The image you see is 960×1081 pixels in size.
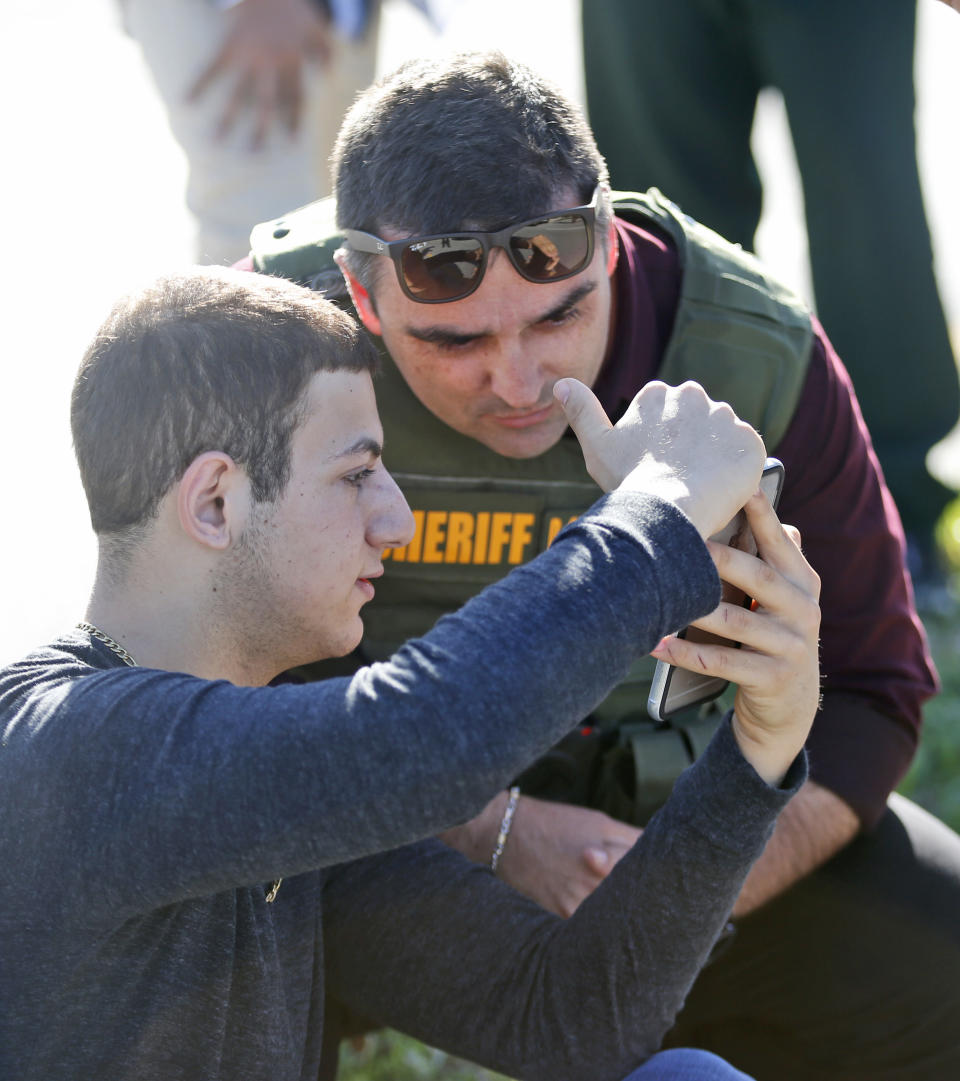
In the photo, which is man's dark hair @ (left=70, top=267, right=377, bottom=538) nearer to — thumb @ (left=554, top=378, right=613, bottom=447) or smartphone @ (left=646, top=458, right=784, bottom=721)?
thumb @ (left=554, top=378, right=613, bottom=447)

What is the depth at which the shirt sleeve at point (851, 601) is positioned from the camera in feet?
8.08

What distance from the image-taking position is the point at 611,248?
243cm

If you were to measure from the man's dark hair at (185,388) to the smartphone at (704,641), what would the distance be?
0.55 metres

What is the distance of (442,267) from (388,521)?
0.60m

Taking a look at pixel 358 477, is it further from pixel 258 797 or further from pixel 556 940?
pixel 556 940

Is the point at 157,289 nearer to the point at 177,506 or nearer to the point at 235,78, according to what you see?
the point at 177,506

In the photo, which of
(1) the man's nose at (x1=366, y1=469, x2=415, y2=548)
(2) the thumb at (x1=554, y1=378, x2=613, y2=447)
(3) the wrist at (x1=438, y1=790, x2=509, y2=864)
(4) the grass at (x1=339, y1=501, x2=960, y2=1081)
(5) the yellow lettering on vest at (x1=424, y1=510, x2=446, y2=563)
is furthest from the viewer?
(4) the grass at (x1=339, y1=501, x2=960, y2=1081)

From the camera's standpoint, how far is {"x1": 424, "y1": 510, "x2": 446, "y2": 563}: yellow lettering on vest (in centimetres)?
252

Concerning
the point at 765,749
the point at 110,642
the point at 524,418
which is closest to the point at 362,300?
the point at 524,418

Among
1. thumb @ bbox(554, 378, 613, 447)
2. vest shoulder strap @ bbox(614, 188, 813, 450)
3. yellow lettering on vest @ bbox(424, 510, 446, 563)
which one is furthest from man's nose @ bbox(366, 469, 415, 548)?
vest shoulder strap @ bbox(614, 188, 813, 450)

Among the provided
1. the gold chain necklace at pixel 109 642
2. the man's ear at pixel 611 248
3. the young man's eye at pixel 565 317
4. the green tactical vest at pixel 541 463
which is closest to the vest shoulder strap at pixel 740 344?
the green tactical vest at pixel 541 463

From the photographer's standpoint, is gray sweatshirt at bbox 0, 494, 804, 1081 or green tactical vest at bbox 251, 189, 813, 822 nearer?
gray sweatshirt at bbox 0, 494, 804, 1081

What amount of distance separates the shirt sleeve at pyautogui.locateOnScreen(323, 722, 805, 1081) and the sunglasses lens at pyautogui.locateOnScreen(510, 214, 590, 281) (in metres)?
0.82

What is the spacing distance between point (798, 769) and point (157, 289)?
106 cm
